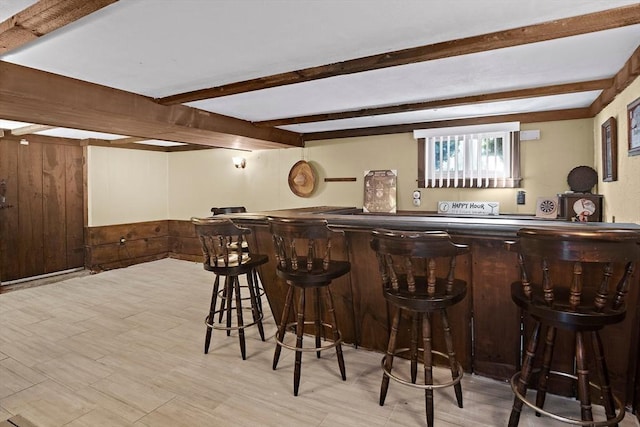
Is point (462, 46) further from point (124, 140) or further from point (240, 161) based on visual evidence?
point (124, 140)

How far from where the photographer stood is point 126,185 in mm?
6430

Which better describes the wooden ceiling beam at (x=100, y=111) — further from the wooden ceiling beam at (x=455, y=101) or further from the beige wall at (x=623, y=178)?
the beige wall at (x=623, y=178)

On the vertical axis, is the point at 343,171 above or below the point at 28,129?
below

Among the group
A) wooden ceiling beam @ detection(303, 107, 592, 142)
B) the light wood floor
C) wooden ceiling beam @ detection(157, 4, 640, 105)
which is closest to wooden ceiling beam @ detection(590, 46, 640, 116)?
wooden ceiling beam @ detection(303, 107, 592, 142)

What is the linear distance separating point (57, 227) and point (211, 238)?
14.9 ft

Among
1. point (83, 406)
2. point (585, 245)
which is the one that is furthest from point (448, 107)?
point (83, 406)

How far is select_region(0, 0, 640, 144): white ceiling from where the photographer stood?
177 cm

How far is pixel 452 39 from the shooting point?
215cm

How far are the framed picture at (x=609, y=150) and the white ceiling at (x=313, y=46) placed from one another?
0.40 metres

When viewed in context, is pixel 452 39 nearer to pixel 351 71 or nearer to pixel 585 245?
pixel 351 71

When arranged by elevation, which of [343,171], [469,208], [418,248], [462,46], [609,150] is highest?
[462,46]

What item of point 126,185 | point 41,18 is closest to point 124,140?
point 126,185

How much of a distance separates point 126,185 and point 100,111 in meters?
3.85

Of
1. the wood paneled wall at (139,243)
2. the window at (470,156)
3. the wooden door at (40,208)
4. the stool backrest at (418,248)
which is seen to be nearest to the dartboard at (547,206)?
the window at (470,156)
